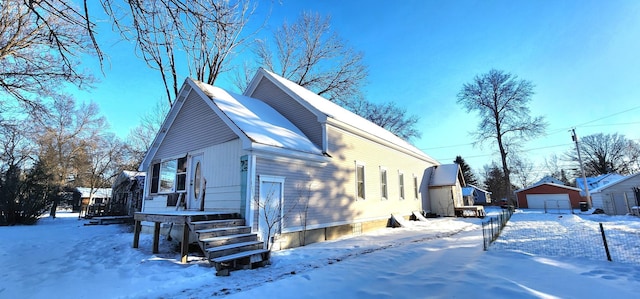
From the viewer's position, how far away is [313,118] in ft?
37.2

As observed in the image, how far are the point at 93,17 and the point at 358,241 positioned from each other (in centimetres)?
843

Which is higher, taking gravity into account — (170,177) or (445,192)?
(170,177)

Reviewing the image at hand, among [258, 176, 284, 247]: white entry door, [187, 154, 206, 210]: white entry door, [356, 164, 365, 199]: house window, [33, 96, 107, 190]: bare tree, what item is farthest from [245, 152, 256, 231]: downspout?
[33, 96, 107, 190]: bare tree

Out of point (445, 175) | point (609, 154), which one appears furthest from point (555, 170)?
point (445, 175)

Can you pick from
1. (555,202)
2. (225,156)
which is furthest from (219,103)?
(555,202)

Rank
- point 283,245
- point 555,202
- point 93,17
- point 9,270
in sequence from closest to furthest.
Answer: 1. point 93,17
2. point 9,270
3. point 283,245
4. point 555,202

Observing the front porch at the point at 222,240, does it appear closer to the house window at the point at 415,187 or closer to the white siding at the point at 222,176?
the white siding at the point at 222,176

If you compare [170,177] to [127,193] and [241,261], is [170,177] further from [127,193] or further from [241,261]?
[127,193]

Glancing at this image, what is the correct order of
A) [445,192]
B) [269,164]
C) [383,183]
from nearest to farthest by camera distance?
1. [269,164]
2. [383,183]
3. [445,192]

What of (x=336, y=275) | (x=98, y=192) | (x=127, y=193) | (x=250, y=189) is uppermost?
(x=98, y=192)

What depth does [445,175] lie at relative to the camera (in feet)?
66.7

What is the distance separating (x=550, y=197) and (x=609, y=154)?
1530 centimetres

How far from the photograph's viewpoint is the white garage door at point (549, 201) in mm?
34188

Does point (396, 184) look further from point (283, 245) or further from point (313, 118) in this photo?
point (283, 245)
